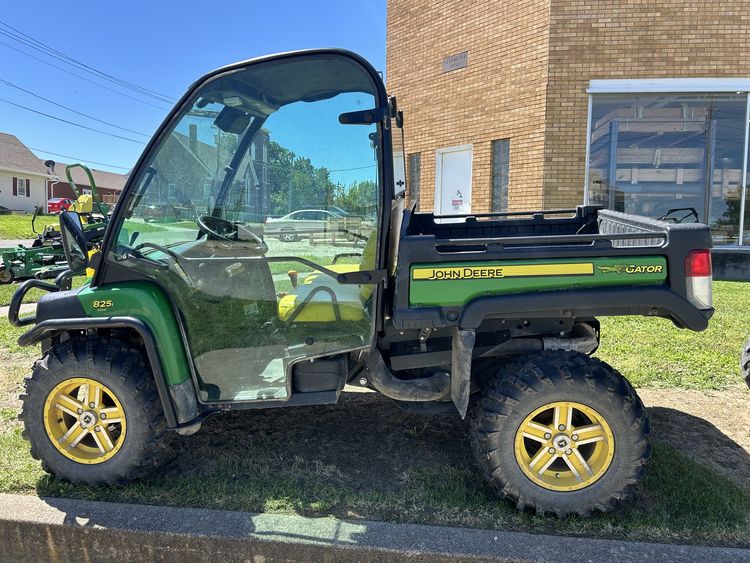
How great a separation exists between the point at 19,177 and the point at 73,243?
5159 cm

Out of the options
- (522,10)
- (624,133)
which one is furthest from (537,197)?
(522,10)

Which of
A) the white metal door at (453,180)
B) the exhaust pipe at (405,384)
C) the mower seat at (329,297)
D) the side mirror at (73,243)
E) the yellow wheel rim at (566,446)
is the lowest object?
the yellow wheel rim at (566,446)

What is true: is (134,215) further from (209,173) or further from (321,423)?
(321,423)

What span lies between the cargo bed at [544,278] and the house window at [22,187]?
52.7m

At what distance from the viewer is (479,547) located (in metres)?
2.40

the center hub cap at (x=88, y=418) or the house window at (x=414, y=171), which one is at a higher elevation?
the house window at (x=414, y=171)

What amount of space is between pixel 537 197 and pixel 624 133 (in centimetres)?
218

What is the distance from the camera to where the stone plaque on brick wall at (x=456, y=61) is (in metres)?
11.3

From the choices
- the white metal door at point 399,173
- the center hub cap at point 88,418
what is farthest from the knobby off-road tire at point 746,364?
the center hub cap at point 88,418

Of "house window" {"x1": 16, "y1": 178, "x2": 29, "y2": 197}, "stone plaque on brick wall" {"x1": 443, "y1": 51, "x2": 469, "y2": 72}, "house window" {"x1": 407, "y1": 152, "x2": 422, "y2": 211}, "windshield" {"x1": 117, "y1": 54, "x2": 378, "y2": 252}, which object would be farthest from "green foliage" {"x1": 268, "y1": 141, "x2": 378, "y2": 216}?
"house window" {"x1": 16, "y1": 178, "x2": 29, "y2": 197}

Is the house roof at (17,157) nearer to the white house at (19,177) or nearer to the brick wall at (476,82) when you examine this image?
the white house at (19,177)

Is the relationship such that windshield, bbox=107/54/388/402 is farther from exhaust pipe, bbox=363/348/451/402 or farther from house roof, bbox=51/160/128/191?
house roof, bbox=51/160/128/191

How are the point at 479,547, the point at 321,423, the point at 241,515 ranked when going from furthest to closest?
the point at 321,423 < the point at 241,515 < the point at 479,547

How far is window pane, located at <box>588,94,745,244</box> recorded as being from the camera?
33.6 feet
